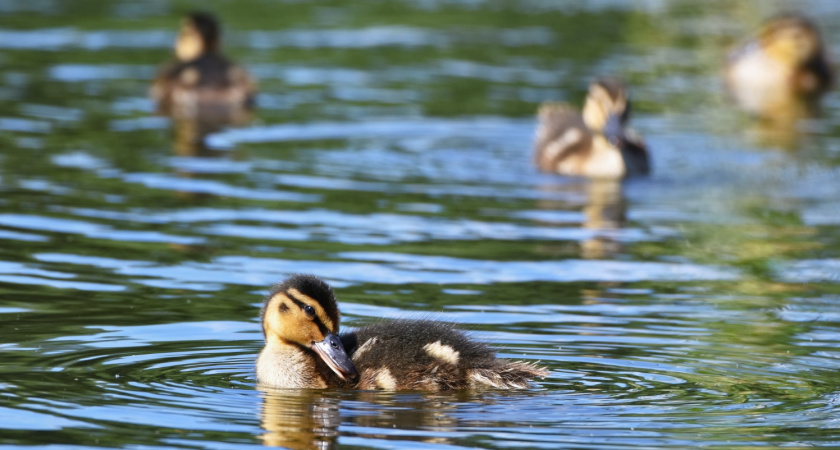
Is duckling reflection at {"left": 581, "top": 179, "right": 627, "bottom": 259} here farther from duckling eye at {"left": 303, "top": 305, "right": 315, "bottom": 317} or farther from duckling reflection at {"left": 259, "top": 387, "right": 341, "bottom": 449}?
duckling reflection at {"left": 259, "top": 387, "right": 341, "bottom": 449}

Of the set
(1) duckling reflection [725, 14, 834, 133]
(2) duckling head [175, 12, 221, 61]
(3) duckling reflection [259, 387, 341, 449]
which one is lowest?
(3) duckling reflection [259, 387, 341, 449]

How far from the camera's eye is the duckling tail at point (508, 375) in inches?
313

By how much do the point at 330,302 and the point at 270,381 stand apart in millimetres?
494

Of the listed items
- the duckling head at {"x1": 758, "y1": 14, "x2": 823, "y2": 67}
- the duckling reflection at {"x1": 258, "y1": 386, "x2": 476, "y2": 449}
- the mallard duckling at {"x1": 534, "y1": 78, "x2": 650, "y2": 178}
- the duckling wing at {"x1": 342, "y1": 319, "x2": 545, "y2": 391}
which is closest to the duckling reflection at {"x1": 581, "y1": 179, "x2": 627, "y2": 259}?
the mallard duckling at {"x1": 534, "y1": 78, "x2": 650, "y2": 178}

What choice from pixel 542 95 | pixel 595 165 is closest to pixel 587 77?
pixel 542 95

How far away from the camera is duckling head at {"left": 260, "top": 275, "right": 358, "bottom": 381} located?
8.09 metres

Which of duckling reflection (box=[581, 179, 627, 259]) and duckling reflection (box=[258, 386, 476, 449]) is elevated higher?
duckling reflection (box=[581, 179, 627, 259])

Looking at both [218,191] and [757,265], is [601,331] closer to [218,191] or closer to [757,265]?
[757,265]

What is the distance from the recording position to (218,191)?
13.9 metres

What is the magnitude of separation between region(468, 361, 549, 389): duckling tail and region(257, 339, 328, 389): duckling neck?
788 mm

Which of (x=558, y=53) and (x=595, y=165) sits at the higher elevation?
(x=558, y=53)

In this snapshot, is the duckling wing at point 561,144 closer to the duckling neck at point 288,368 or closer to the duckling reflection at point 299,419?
the duckling neck at point 288,368

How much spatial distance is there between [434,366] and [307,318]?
68 cm

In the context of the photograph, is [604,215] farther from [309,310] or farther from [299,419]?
[299,419]
